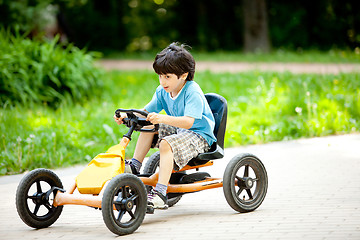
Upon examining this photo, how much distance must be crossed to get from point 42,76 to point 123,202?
19.9 feet

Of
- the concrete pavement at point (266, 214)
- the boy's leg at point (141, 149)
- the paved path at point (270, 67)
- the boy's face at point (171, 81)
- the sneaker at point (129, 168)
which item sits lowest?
the concrete pavement at point (266, 214)

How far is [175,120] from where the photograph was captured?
4.29 metres

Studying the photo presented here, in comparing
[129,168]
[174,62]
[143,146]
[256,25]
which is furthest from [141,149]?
[256,25]

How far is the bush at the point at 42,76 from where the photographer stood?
9250 millimetres

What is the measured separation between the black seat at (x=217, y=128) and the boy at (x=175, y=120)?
67 mm

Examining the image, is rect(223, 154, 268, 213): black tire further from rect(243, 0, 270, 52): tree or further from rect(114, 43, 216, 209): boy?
rect(243, 0, 270, 52): tree

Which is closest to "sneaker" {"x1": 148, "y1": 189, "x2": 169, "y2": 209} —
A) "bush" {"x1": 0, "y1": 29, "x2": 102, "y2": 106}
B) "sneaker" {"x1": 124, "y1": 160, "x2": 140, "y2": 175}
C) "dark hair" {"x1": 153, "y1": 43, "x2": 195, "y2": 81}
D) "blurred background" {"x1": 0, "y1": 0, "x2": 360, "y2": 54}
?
"sneaker" {"x1": 124, "y1": 160, "x2": 140, "y2": 175}

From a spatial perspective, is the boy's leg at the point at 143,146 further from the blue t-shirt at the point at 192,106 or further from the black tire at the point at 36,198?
the black tire at the point at 36,198

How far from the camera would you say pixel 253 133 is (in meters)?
7.69

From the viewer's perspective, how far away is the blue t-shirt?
4422mm

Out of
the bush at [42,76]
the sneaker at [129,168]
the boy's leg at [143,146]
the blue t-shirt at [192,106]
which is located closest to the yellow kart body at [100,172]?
the sneaker at [129,168]

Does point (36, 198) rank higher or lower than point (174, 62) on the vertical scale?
lower

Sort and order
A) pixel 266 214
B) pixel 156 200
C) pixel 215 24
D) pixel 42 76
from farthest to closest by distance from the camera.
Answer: pixel 215 24
pixel 42 76
pixel 266 214
pixel 156 200

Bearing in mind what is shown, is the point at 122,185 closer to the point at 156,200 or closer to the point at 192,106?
the point at 156,200
